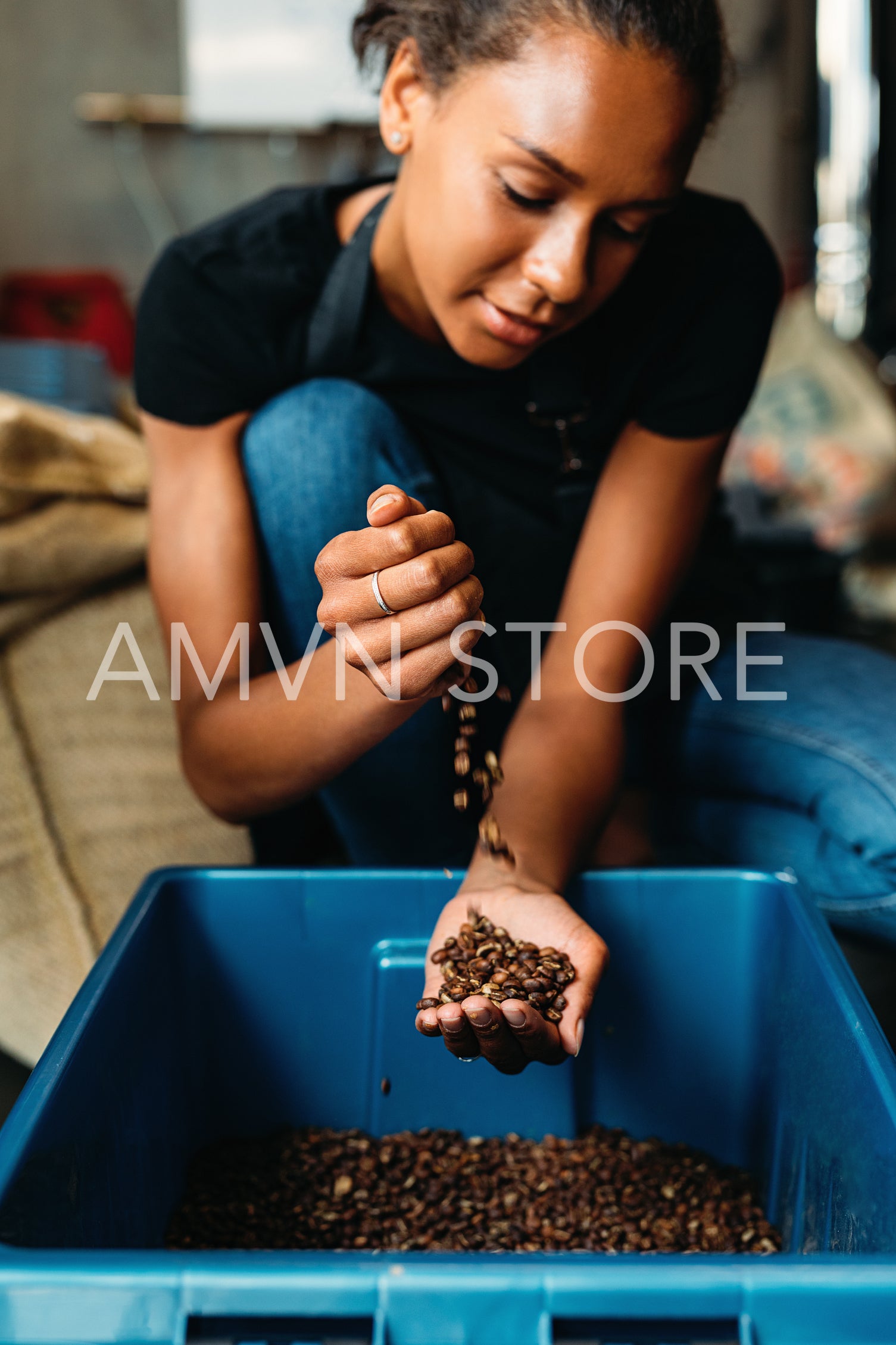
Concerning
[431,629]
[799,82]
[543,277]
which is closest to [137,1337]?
[431,629]

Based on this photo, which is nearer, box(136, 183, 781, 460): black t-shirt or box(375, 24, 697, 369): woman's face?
box(375, 24, 697, 369): woman's face

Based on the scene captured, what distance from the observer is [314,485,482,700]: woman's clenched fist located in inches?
25.5

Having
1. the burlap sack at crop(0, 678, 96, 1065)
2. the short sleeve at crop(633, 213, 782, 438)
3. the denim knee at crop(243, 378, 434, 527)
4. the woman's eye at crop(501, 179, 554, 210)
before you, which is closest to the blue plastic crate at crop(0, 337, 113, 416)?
the burlap sack at crop(0, 678, 96, 1065)

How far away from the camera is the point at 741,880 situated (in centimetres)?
90

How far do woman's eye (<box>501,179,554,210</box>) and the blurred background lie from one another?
10.4 inches

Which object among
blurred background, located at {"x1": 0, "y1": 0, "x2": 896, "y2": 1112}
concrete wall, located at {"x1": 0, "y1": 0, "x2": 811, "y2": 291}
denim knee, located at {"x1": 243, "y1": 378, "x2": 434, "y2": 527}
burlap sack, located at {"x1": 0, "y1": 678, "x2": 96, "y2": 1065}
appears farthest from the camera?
concrete wall, located at {"x1": 0, "y1": 0, "x2": 811, "y2": 291}

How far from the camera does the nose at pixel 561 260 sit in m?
0.84

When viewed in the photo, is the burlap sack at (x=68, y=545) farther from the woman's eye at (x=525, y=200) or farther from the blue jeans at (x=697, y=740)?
the woman's eye at (x=525, y=200)

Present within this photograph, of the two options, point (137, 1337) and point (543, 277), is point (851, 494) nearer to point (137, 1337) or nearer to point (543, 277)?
point (543, 277)

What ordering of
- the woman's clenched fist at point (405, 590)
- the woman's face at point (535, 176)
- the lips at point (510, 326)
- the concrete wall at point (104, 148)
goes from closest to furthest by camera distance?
the woman's clenched fist at point (405, 590), the woman's face at point (535, 176), the lips at point (510, 326), the concrete wall at point (104, 148)

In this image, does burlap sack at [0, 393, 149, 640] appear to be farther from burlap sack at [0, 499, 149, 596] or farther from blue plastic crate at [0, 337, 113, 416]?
blue plastic crate at [0, 337, 113, 416]

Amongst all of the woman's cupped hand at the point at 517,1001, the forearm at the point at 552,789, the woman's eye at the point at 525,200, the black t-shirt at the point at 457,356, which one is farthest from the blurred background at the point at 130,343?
the woman's cupped hand at the point at 517,1001

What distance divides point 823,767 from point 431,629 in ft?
1.94

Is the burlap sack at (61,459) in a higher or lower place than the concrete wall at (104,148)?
lower
